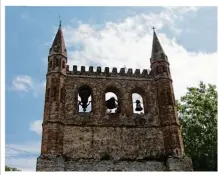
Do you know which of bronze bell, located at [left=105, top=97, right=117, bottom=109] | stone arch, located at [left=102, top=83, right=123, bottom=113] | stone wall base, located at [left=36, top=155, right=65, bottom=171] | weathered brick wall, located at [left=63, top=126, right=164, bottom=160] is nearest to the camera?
stone wall base, located at [left=36, top=155, right=65, bottom=171]

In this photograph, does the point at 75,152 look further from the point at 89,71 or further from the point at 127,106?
the point at 89,71

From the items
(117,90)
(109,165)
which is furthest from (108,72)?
(109,165)

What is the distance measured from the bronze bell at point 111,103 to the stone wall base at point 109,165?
4.21 meters

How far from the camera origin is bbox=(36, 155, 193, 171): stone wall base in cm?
1547

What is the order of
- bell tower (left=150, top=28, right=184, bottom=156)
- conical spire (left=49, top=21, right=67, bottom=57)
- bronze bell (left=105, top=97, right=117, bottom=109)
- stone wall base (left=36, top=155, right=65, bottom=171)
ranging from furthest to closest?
1. conical spire (left=49, top=21, right=67, bottom=57)
2. bronze bell (left=105, top=97, right=117, bottom=109)
3. bell tower (left=150, top=28, right=184, bottom=156)
4. stone wall base (left=36, top=155, right=65, bottom=171)

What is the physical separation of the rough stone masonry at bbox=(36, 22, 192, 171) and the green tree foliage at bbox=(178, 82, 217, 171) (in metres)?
6.72

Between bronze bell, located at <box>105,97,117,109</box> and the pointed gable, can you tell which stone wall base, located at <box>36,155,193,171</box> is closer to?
bronze bell, located at <box>105,97,117,109</box>

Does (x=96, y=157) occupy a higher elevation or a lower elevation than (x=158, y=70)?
lower

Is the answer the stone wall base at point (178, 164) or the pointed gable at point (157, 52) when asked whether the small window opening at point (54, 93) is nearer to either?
the pointed gable at point (157, 52)

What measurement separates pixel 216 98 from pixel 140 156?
11.8 m

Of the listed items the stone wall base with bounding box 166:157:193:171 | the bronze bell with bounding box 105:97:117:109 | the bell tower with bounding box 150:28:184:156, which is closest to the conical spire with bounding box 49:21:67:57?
the bronze bell with bounding box 105:97:117:109

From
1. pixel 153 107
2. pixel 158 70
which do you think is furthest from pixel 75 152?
pixel 158 70

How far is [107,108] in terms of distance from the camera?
19.2m

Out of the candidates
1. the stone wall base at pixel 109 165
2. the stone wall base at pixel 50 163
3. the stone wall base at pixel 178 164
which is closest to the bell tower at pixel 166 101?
the stone wall base at pixel 178 164
